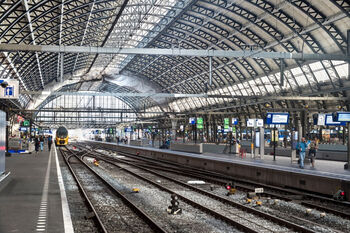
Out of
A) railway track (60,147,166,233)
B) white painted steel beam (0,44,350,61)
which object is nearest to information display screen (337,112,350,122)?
white painted steel beam (0,44,350,61)

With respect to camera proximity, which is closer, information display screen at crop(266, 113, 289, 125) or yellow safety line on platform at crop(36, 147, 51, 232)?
yellow safety line on platform at crop(36, 147, 51, 232)

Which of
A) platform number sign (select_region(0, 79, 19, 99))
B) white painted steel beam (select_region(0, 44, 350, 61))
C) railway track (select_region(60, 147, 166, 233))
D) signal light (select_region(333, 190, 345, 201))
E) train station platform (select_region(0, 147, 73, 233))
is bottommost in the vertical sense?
railway track (select_region(60, 147, 166, 233))

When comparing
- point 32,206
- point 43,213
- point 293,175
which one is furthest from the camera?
point 293,175

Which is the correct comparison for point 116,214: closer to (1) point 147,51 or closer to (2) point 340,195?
(2) point 340,195

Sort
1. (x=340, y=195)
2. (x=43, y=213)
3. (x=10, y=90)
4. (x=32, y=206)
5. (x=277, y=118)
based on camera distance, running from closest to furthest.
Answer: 1. (x=43, y=213)
2. (x=32, y=206)
3. (x=340, y=195)
4. (x=10, y=90)
5. (x=277, y=118)

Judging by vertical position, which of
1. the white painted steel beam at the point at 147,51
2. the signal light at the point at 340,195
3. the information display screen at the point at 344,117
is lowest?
the signal light at the point at 340,195

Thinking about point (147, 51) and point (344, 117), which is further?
point (147, 51)

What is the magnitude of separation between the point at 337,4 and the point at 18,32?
91.9 ft

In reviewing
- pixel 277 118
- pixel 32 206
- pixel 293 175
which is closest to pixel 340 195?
pixel 293 175

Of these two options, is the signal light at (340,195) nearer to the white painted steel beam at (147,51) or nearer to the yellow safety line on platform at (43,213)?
the yellow safety line on platform at (43,213)

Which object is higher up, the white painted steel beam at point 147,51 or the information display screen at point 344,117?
the white painted steel beam at point 147,51

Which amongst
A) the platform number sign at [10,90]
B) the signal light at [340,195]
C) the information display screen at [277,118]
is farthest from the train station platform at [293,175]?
the platform number sign at [10,90]

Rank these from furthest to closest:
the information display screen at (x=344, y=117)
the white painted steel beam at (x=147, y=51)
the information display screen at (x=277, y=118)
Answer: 1. the information display screen at (x=277, y=118)
2. the white painted steel beam at (x=147, y=51)
3. the information display screen at (x=344, y=117)

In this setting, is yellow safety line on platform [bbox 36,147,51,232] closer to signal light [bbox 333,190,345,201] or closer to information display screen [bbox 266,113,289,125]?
signal light [bbox 333,190,345,201]
